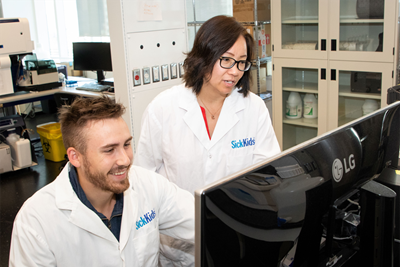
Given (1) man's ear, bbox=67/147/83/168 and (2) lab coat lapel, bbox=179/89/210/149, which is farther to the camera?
(2) lab coat lapel, bbox=179/89/210/149

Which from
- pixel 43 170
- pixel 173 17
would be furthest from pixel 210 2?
pixel 43 170

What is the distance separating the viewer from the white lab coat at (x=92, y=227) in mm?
1085

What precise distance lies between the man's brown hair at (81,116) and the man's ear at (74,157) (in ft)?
0.04

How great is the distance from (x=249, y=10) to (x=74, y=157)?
3201 millimetres

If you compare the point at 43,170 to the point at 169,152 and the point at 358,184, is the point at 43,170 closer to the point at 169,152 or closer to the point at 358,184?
the point at 169,152

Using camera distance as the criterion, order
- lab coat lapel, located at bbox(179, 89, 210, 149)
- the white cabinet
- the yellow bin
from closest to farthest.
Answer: lab coat lapel, located at bbox(179, 89, 210, 149)
the white cabinet
the yellow bin

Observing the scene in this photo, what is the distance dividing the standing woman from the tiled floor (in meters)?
1.65

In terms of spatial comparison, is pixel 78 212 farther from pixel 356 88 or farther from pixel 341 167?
pixel 356 88

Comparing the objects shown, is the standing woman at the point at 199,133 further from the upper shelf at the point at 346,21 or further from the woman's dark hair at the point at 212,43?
the upper shelf at the point at 346,21

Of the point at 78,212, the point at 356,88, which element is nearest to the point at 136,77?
the point at 356,88

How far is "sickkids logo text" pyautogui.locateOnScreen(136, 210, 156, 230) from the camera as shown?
127 cm

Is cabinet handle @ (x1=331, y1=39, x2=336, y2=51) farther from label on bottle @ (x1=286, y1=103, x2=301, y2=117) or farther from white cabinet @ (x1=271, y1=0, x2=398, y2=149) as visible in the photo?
label on bottle @ (x1=286, y1=103, x2=301, y2=117)

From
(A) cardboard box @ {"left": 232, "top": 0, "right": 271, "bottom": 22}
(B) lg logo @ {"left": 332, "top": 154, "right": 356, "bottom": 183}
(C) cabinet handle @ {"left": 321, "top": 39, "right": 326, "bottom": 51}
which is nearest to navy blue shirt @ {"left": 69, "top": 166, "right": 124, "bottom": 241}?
(B) lg logo @ {"left": 332, "top": 154, "right": 356, "bottom": 183}

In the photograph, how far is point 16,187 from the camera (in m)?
3.92
